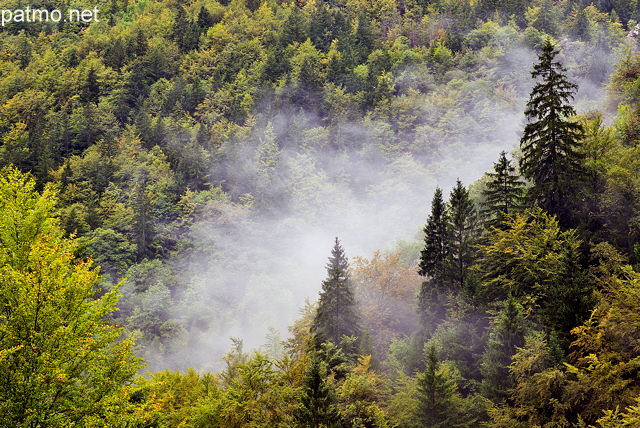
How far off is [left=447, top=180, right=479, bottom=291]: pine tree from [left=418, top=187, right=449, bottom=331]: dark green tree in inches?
21.5

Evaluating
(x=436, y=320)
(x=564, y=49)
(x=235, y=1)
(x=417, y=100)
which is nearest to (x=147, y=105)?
(x=235, y=1)

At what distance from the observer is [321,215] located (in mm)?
85625

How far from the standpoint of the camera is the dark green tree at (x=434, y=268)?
36.3 m

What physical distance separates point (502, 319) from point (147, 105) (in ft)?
373

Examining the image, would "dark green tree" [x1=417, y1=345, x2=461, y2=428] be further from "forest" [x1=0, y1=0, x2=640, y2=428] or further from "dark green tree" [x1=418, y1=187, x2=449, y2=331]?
"dark green tree" [x1=418, y1=187, x2=449, y2=331]

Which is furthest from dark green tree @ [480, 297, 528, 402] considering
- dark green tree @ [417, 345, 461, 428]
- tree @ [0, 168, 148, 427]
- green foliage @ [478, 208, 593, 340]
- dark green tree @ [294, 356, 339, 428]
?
tree @ [0, 168, 148, 427]

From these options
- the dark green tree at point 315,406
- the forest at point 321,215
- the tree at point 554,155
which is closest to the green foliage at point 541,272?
the forest at point 321,215

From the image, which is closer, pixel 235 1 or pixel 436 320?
pixel 436 320

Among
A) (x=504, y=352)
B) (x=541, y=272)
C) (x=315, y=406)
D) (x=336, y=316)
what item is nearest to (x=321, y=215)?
(x=336, y=316)

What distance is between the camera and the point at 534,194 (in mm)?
32219

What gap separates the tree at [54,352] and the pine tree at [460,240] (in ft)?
91.5

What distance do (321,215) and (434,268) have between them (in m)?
48.8

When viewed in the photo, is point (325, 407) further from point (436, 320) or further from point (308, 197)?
point (308, 197)

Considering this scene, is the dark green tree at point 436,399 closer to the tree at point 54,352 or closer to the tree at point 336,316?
the tree at point 336,316
